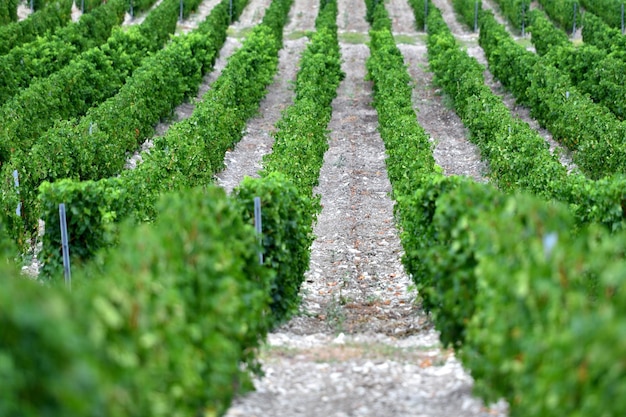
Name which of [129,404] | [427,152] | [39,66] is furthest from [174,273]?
[39,66]

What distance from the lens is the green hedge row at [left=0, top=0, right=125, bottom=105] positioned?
26797mm

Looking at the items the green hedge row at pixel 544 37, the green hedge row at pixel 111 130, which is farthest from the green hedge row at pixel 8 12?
the green hedge row at pixel 544 37

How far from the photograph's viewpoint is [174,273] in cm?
683

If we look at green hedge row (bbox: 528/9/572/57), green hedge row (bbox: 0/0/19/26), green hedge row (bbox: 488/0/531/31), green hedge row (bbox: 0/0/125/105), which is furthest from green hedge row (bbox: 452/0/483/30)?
green hedge row (bbox: 0/0/19/26)

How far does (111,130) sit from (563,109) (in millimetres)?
10232

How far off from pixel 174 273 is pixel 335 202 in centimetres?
1354

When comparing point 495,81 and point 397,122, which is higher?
point 397,122

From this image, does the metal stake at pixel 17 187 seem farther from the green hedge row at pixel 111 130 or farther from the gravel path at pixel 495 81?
the gravel path at pixel 495 81

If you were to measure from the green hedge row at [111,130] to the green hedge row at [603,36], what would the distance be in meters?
12.2

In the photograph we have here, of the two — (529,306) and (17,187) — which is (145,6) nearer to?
(17,187)

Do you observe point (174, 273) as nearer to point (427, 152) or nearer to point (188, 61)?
point (427, 152)

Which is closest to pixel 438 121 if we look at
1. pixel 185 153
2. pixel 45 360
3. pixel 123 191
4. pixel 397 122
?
pixel 397 122

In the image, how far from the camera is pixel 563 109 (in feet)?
78.9

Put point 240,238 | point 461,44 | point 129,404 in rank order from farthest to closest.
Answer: point 461,44 < point 240,238 < point 129,404
